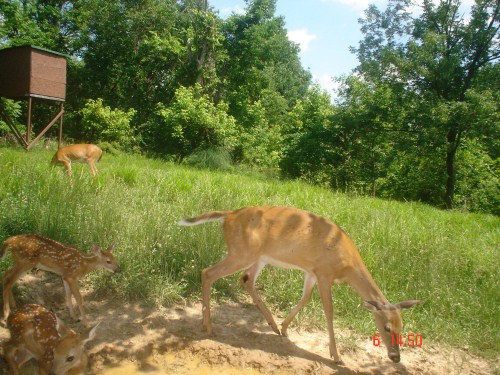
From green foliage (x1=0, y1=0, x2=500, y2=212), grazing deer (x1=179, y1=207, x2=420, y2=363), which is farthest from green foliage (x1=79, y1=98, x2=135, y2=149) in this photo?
grazing deer (x1=179, y1=207, x2=420, y2=363)

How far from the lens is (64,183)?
23.7 feet

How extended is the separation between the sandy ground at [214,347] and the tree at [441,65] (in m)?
12.0

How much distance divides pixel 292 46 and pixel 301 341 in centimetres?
3679

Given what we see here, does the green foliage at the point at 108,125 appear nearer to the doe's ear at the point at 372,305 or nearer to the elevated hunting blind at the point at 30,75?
the elevated hunting blind at the point at 30,75

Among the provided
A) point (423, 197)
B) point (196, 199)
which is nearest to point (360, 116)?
point (423, 197)

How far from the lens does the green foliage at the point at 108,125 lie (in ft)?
70.7

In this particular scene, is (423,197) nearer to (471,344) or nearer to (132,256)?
(471,344)

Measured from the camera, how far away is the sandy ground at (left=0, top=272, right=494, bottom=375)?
3996mm

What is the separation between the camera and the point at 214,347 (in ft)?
13.9

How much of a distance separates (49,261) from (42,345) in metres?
1.15

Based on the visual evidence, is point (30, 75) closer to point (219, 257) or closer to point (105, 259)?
point (219, 257)

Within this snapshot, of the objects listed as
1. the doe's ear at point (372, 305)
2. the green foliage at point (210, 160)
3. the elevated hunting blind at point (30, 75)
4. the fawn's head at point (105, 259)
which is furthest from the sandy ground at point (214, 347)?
the elevated hunting blind at point (30, 75)

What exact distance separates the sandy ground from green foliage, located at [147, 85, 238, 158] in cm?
1540
